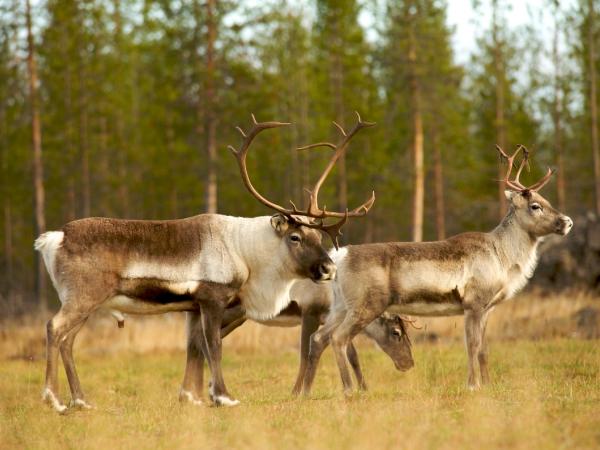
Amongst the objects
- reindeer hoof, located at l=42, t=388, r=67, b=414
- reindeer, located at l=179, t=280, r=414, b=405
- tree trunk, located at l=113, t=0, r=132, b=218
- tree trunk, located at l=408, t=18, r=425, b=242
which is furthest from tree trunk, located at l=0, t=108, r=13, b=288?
reindeer hoof, located at l=42, t=388, r=67, b=414

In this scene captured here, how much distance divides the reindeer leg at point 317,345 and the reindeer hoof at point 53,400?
2.61 m

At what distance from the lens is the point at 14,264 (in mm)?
39469

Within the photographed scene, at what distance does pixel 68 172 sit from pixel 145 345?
54.6 feet

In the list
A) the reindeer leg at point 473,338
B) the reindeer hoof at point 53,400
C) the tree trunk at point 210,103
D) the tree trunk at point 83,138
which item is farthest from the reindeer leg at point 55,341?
the tree trunk at point 83,138

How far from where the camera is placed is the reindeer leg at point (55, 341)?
28.7 ft

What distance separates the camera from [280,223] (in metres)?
9.57

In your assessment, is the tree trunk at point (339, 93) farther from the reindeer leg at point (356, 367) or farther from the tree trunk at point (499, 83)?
the reindeer leg at point (356, 367)

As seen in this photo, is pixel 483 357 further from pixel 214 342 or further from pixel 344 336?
pixel 214 342

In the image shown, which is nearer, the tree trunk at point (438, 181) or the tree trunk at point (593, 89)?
the tree trunk at point (593, 89)

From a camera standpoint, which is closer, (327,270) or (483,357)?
(327,270)

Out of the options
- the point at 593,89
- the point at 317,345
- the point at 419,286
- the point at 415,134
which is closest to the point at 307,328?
the point at 317,345

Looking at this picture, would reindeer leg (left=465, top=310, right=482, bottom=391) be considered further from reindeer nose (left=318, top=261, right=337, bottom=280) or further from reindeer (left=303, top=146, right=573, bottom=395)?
reindeer nose (left=318, top=261, right=337, bottom=280)

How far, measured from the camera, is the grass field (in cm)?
677

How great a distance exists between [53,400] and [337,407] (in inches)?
106
